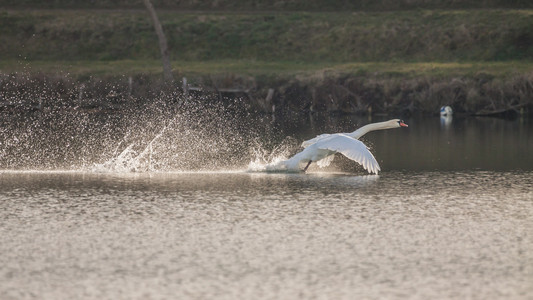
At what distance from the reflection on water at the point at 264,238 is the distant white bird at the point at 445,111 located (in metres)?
21.0

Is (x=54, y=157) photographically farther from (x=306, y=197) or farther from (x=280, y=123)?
(x=280, y=123)

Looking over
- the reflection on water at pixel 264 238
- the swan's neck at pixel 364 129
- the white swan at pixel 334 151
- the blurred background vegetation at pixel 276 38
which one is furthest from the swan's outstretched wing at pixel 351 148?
the blurred background vegetation at pixel 276 38

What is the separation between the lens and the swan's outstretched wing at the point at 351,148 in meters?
17.6

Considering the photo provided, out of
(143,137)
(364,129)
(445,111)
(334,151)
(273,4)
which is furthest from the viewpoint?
(273,4)

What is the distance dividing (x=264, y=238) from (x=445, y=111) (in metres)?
27.7

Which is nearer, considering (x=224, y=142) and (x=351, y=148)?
(x=351, y=148)

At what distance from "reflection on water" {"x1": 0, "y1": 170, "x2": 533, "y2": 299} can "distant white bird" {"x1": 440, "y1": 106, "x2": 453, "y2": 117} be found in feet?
69.1

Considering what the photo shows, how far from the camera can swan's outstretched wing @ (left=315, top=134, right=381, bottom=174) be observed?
1757cm

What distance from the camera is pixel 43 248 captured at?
1145 centimetres

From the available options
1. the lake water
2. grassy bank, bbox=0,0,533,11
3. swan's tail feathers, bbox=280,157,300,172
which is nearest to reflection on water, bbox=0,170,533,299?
the lake water

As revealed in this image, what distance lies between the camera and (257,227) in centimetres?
1277

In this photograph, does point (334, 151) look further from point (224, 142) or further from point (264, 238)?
point (224, 142)

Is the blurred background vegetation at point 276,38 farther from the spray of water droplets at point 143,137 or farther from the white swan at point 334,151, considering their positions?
the white swan at point 334,151

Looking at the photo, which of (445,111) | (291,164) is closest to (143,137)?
(291,164)
